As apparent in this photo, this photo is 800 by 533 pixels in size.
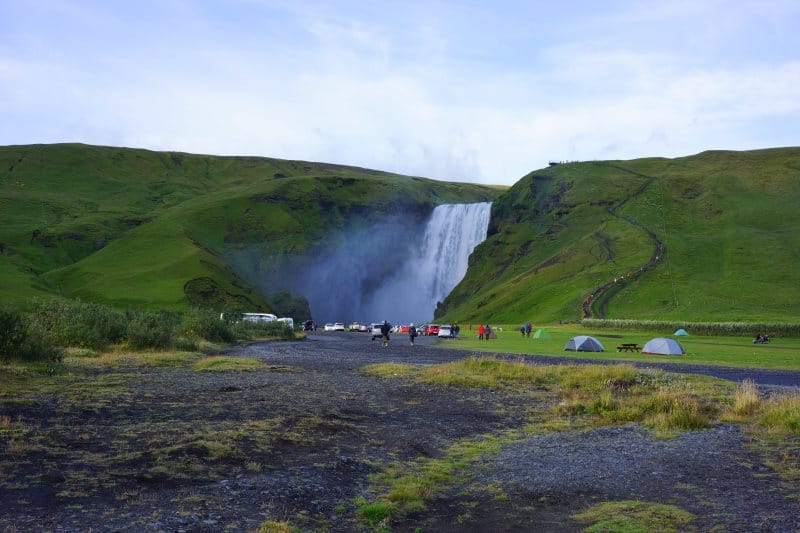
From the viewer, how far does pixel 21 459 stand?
12.8 meters

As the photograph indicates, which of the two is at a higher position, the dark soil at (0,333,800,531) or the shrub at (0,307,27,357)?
the shrub at (0,307,27,357)

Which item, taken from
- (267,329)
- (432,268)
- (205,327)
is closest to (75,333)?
(205,327)

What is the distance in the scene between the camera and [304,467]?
1441 centimetres

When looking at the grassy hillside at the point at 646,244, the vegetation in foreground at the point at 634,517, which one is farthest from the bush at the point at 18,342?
the grassy hillside at the point at 646,244

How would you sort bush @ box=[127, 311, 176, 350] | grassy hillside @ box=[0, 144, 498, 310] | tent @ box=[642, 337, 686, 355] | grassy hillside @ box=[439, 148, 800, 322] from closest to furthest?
bush @ box=[127, 311, 176, 350] < tent @ box=[642, 337, 686, 355] < grassy hillside @ box=[439, 148, 800, 322] < grassy hillside @ box=[0, 144, 498, 310]

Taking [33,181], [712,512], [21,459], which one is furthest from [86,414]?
[33,181]

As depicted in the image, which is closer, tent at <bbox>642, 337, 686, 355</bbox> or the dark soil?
the dark soil

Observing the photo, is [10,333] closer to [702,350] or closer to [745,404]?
[745,404]

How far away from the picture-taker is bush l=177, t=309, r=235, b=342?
5494 centimetres

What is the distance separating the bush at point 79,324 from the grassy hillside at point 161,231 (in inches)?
1980

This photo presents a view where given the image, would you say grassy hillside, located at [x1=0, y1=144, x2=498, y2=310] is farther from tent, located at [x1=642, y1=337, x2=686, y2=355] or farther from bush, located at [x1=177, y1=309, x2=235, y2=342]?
tent, located at [x1=642, y1=337, x2=686, y2=355]

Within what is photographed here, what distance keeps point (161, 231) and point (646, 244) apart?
315 ft

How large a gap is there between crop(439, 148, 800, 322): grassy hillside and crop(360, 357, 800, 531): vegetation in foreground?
59.1 m

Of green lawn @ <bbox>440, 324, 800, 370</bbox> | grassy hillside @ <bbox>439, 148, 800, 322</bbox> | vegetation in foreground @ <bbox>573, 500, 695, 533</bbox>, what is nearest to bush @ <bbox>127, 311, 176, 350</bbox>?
green lawn @ <bbox>440, 324, 800, 370</bbox>
